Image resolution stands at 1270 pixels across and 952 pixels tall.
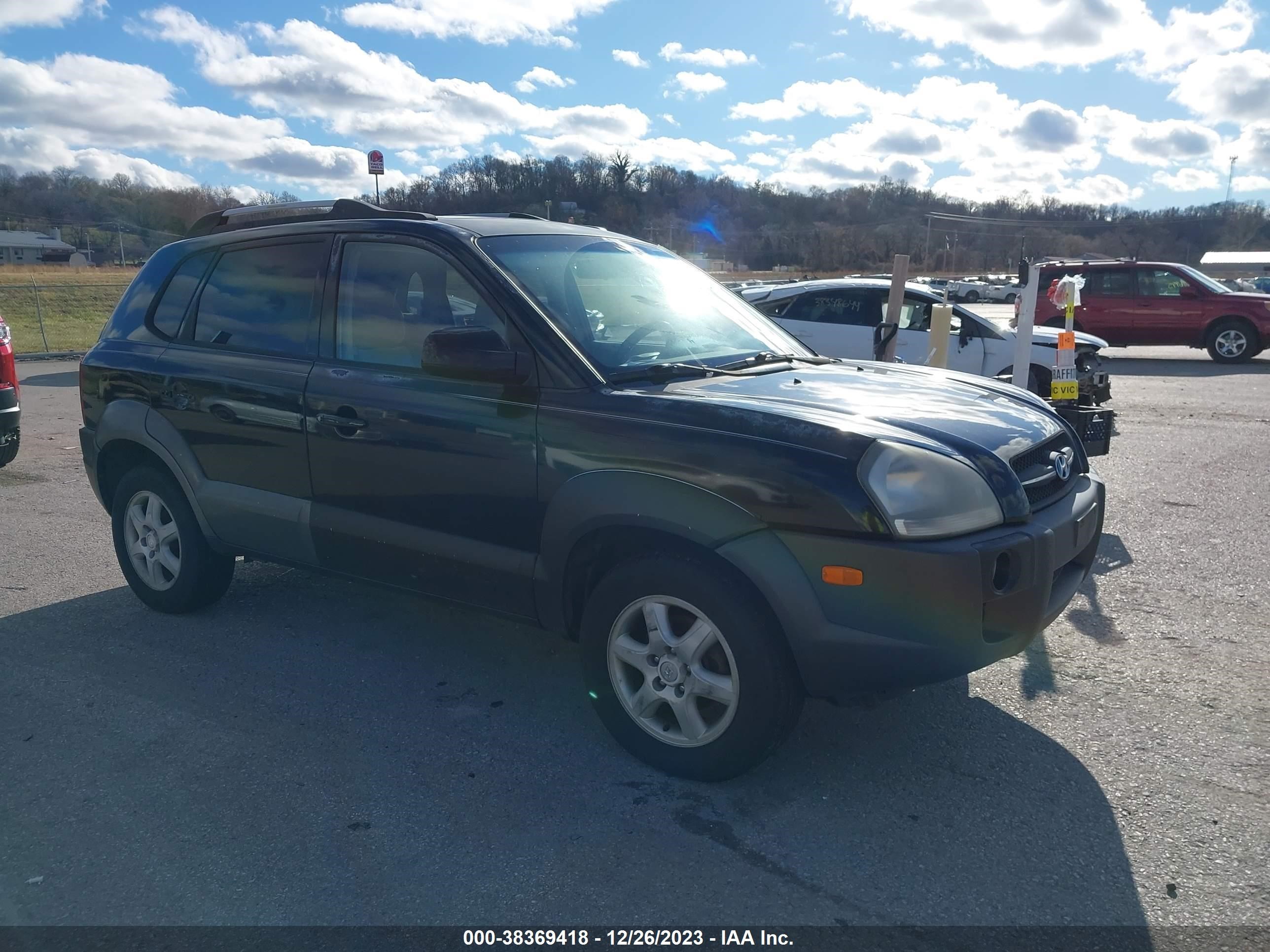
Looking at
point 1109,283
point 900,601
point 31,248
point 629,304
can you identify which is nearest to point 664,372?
point 629,304

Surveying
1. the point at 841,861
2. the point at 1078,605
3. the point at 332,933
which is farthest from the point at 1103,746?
the point at 332,933

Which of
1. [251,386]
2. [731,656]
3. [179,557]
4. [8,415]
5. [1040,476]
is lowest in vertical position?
[179,557]

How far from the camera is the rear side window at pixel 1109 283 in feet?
57.1

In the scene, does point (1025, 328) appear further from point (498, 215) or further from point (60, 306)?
point (60, 306)

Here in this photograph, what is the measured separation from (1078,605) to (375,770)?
3517 millimetres

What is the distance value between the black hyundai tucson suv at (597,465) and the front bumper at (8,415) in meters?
2.65

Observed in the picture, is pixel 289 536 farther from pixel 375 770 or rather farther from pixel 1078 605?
pixel 1078 605

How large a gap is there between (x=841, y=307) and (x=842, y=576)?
931cm

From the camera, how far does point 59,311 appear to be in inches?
1241

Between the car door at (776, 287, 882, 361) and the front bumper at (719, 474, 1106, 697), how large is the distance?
28.5 ft

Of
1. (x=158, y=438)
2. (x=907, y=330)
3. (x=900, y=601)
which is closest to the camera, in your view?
(x=900, y=601)

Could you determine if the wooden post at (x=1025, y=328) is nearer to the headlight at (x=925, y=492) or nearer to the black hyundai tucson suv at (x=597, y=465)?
the black hyundai tucson suv at (x=597, y=465)

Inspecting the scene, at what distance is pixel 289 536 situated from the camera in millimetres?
4320

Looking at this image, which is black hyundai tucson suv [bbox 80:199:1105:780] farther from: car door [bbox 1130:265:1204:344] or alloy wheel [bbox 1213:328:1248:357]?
alloy wheel [bbox 1213:328:1248:357]
